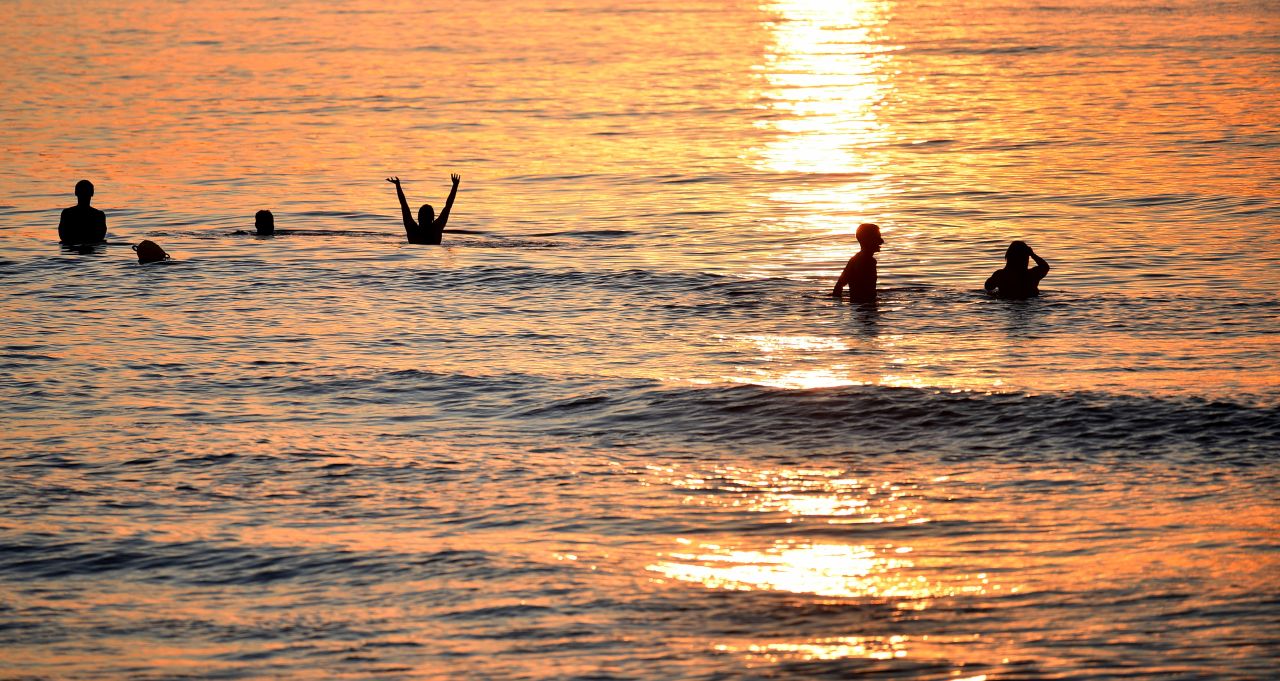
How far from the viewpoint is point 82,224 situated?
22.3 metres

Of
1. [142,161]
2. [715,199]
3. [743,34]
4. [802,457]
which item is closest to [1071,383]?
[802,457]

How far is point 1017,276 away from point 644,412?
20.5ft

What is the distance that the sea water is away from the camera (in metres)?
8.59

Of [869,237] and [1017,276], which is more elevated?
[869,237]

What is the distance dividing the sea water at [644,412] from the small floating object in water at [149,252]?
0.56 meters

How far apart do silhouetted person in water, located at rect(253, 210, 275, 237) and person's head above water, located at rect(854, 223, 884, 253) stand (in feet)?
34.3

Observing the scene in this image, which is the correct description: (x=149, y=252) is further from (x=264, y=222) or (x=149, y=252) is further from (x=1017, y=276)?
(x=1017, y=276)

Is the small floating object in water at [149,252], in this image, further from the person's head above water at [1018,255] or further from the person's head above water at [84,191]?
the person's head above water at [1018,255]

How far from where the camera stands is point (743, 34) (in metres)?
67.7

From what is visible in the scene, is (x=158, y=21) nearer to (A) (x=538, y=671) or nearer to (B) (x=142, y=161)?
(B) (x=142, y=161)

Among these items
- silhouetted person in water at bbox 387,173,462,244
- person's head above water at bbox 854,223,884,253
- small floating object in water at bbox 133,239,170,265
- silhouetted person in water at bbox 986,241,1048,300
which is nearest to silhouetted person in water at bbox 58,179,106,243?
small floating object in water at bbox 133,239,170,265

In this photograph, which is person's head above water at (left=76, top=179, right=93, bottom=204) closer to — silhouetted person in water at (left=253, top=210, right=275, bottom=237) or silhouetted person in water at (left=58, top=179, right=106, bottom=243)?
silhouetted person in water at (left=58, top=179, right=106, bottom=243)

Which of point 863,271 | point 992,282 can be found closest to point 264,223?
point 863,271

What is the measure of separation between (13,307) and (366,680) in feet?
40.9
